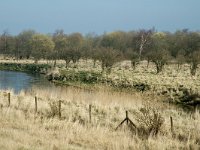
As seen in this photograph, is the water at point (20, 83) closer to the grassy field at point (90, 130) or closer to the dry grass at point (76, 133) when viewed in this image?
the grassy field at point (90, 130)

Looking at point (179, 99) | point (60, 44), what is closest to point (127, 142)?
point (179, 99)

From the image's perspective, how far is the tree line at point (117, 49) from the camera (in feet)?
163

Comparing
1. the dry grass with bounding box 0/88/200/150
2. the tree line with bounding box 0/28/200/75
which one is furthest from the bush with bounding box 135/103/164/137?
the tree line with bounding box 0/28/200/75

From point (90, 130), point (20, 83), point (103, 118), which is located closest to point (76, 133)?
point (90, 130)

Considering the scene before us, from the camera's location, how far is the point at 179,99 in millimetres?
28547

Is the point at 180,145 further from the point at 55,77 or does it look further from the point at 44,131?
the point at 55,77

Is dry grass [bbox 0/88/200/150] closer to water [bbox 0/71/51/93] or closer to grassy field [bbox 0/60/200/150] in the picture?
grassy field [bbox 0/60/200/150]

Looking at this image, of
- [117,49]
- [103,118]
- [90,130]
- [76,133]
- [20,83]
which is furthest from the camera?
[117,49]

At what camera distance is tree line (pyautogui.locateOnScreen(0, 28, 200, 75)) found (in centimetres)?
4974

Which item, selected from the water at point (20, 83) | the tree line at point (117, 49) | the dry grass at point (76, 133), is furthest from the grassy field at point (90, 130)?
the tree line at point (117, 49)

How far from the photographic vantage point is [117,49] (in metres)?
77.8

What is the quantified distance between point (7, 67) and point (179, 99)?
47.3 metres

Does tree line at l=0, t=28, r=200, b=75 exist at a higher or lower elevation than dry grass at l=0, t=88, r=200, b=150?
higher

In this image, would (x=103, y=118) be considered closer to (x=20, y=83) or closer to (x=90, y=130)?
(x=90, y=130)
